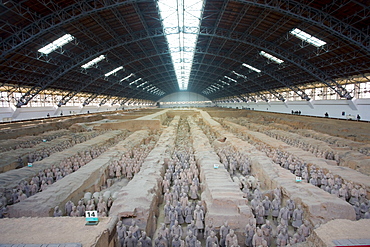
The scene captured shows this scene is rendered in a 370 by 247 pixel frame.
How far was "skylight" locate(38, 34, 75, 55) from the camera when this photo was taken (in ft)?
56.4

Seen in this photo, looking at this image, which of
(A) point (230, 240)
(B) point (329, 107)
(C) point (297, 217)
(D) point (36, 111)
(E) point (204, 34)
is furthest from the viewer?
(D) point (36, 111)

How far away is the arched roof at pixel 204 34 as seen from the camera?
12.9m

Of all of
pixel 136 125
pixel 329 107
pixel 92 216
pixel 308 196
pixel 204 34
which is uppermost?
pixel 204 34

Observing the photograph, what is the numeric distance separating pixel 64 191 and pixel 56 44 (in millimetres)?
15716

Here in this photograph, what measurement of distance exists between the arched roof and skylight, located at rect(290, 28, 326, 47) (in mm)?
370

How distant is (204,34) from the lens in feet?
59.3

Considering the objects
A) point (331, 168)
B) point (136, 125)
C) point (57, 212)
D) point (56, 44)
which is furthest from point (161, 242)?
point (56, 44)

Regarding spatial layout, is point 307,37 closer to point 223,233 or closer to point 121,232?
point 223,233

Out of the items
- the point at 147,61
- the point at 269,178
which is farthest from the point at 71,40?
the point at 269,178

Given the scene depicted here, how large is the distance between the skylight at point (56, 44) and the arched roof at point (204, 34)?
0.43 m

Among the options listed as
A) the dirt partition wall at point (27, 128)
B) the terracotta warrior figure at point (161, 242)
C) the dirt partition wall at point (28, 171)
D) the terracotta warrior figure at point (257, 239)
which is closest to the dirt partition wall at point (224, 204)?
the terracotta warrior figure at point (257, 239)

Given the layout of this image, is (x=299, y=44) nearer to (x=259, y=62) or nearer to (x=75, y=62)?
(x=259, y=62)

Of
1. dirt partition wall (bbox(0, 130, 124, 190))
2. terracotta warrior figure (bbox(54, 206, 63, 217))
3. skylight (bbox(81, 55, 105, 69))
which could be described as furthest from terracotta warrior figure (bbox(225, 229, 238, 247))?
skylight (bbox(81, 55, 105, 69))

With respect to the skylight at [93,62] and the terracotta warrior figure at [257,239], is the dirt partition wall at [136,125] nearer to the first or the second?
the skylight at [93,62]
